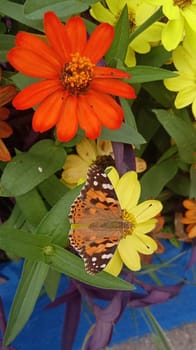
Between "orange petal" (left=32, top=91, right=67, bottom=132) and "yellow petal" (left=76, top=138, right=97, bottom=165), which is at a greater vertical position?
"orange petal" (left=32, top=91, right=67, bottom=132)

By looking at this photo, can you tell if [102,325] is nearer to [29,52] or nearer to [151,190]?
[151,190]

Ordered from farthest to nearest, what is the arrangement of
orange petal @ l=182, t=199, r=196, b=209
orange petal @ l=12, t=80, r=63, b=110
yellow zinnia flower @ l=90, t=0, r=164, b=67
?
1. orange petal @ l=182, t=199, r=196, b=209
2. yellow zinnia flower @ l=90, t=0, r=164, b=67
3. orange petal @ l=12, t=80, r=63, b=110

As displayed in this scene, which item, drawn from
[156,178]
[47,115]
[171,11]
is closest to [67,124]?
[47,115]

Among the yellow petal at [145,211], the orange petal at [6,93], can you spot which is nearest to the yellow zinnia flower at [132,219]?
the yellow petal at [145,211]

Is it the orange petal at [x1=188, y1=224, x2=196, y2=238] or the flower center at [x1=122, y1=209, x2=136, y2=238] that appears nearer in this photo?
the flower center at [x1=122, y1=209, x2=136, y2=238]

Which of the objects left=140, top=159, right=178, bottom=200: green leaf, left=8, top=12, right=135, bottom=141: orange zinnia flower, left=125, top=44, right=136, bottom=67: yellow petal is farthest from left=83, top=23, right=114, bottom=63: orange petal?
left=140, top=159, right=178, bottom=200: green leaf

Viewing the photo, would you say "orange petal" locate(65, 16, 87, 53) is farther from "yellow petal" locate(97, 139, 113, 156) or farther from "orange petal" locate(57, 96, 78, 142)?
"yellow petal" locate(97, 139, 113, 156)

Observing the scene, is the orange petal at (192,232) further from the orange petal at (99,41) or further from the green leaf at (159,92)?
the orange petal at (99,41)

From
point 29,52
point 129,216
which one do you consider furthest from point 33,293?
point 29,52
